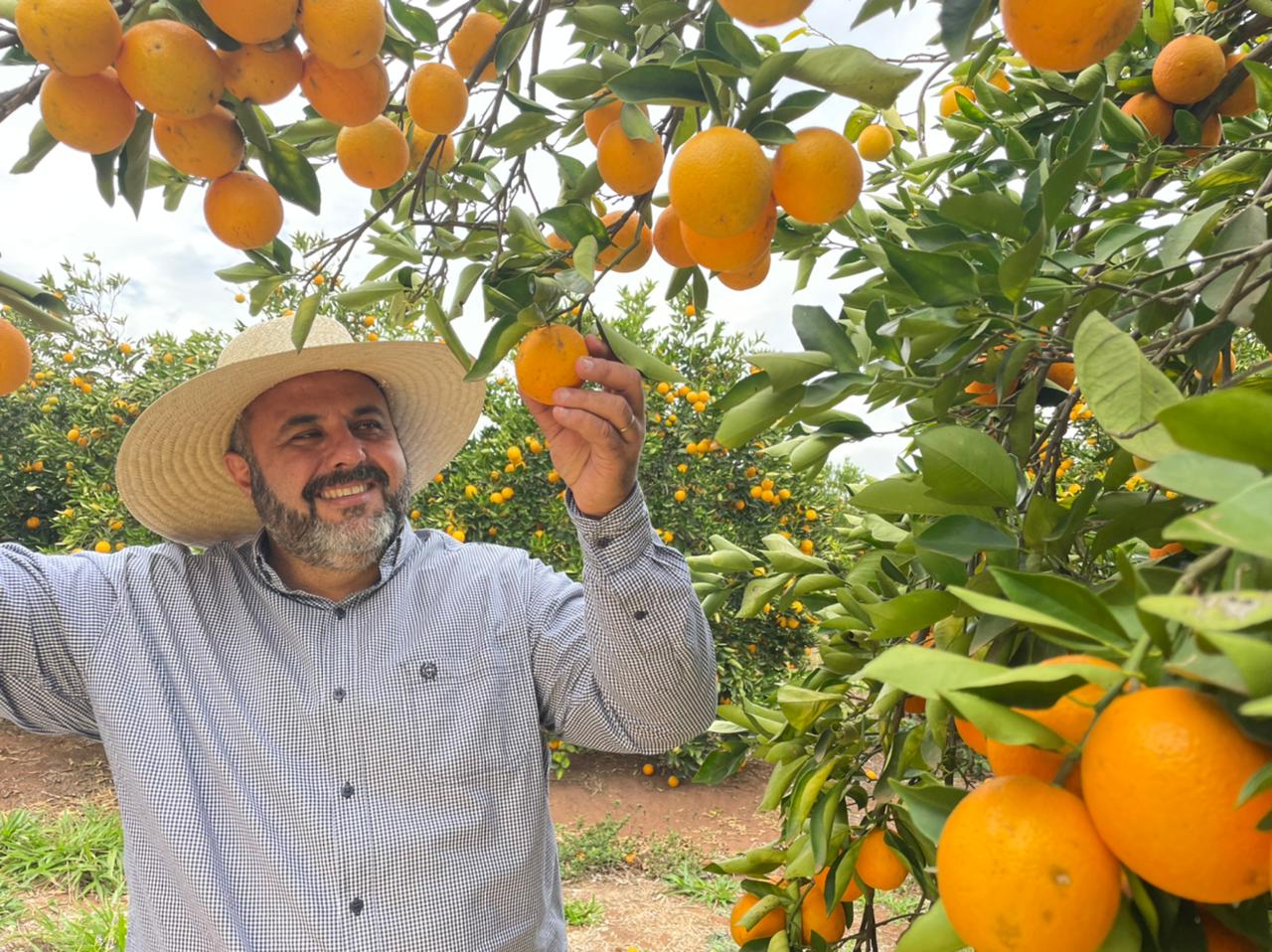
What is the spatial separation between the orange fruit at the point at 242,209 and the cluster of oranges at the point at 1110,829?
86cm

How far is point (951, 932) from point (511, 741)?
4.32 feet

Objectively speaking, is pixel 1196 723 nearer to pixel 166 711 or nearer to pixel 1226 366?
pixel 1226 366

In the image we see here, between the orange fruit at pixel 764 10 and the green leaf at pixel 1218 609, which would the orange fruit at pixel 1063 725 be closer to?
the green leaf at pixel 1218 609

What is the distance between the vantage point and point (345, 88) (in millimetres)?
797

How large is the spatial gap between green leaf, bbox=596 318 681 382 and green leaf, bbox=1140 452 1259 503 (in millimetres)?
595

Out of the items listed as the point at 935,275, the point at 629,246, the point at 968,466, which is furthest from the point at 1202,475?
the point at 629,246

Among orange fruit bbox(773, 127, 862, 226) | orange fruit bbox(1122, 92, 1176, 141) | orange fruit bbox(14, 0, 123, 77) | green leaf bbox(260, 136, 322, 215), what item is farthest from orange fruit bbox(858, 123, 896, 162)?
orange fruit bbox(14, 0, 123, 77)

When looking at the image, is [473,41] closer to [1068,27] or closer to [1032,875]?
[1068,27]

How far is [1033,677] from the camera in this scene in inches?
13.7

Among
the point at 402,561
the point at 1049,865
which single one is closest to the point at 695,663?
the point at 402,561

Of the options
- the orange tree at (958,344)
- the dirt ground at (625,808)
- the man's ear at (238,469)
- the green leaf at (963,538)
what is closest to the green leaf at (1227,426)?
the orange tree at (958,344)

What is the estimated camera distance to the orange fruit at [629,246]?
972mm

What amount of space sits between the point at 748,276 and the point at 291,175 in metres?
0.52

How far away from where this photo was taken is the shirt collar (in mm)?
1774
